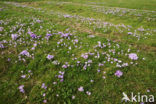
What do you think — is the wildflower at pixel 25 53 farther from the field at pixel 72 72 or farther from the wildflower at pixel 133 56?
the wildflower at pixel 133 56

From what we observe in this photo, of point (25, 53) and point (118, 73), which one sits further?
point (25, 53)

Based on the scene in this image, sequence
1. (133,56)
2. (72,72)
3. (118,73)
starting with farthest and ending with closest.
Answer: (133,56) → (72,72) → (118,73)

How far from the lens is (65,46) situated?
21.7 ft

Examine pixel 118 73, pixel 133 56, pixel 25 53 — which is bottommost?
pixel 118 73

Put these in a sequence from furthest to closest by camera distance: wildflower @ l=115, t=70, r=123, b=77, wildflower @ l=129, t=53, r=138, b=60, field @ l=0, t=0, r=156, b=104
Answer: wildflower @ l=129, t=53, r=138, b=60
wildflower @ l=115, t=70, r=123, b=77
field @ l=0, t=0, r=156, b=104

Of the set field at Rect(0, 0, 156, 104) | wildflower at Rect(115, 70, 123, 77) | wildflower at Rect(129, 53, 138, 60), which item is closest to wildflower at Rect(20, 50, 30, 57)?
field at Rect(0, 0, 156, 104)

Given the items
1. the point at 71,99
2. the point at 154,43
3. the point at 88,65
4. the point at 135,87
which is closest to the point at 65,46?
the point at 88,65

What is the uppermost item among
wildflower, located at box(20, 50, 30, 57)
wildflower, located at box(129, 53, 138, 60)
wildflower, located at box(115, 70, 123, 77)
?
wildflower, located at box(20, 50, 30, 57)

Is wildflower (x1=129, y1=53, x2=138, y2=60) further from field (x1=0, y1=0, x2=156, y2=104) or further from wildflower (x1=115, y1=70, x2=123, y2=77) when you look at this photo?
wildflower (x1=115, y1=70, x2=123, y2=77)

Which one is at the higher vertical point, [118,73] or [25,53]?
[25,53]

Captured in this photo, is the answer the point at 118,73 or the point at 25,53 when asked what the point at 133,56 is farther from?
the point at 25,53

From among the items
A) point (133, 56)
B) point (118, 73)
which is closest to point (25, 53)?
point (118, 73)

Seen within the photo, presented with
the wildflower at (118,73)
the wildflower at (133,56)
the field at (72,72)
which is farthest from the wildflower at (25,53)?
the wildflower at (133,56)

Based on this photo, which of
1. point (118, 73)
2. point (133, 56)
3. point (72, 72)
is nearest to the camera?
point (118, 73)
